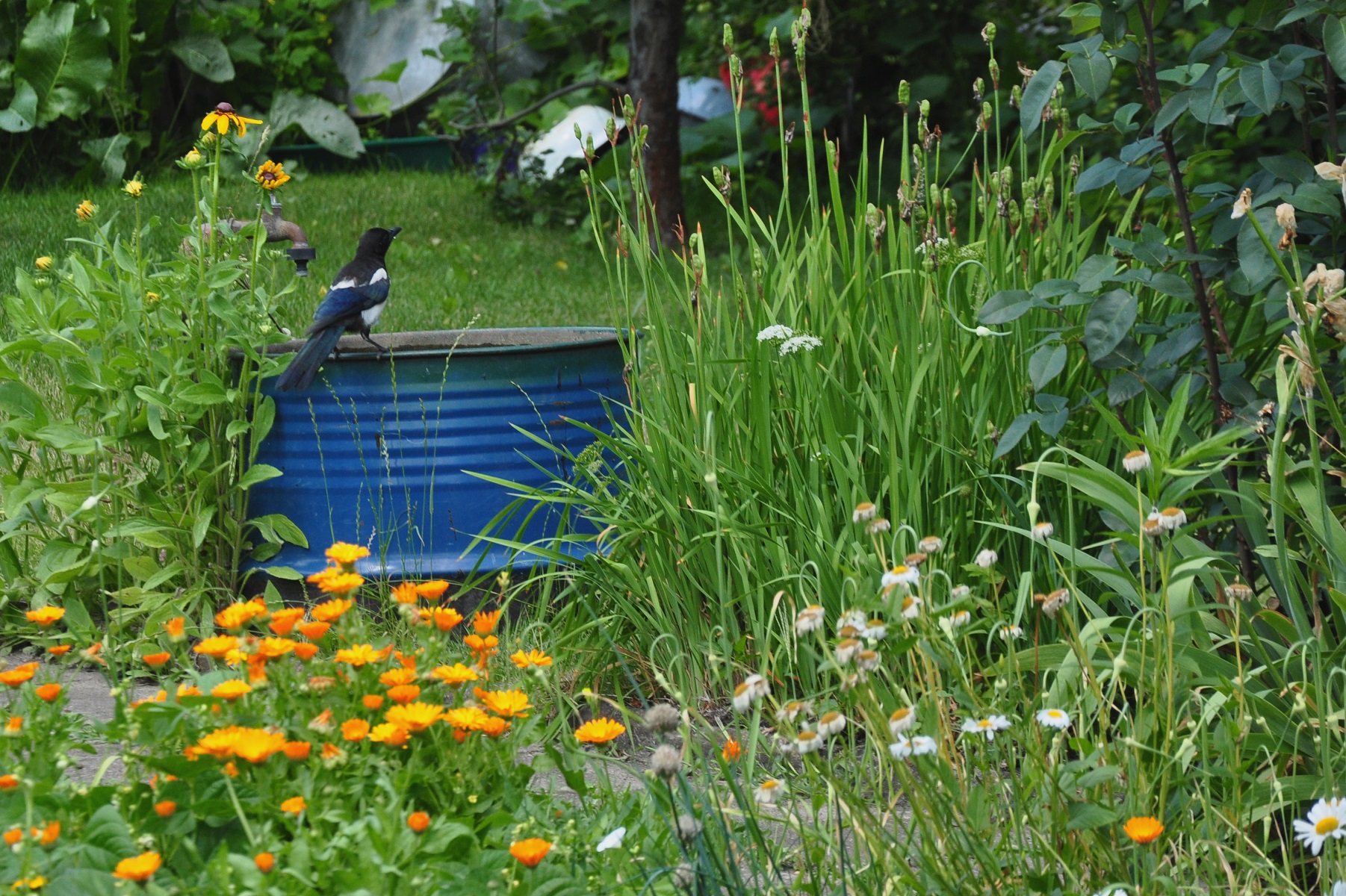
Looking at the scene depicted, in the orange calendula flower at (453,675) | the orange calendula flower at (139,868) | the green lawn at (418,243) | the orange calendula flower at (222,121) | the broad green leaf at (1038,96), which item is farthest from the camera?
the green lawn at (418,243)

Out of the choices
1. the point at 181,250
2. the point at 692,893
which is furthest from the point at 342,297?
the point at 692,893

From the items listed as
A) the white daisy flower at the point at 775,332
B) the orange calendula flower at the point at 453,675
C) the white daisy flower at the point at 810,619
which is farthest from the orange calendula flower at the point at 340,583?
the white daisy flower at the point at 775,332

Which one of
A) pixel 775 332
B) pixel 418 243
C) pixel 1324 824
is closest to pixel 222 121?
pixel 775 332

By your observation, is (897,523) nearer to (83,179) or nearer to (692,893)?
(692,893)

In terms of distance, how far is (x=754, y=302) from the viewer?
235cm

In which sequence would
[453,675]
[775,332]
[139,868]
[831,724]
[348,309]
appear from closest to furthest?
1. [139,868]
2. [831,724]
3. [453,675]
4. [775,332]
5. [348,309]

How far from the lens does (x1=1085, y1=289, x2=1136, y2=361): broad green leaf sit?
1841 millimetres

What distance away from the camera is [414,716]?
1.21m

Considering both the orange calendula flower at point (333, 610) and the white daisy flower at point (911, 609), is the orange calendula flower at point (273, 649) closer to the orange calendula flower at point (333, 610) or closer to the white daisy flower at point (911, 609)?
the orange calendula flower at point (333, 610)

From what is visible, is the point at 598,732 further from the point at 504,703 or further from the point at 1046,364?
the point at 1046,364

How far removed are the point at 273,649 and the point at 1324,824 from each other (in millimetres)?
996

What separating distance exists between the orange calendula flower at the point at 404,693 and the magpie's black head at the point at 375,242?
6.11 ft

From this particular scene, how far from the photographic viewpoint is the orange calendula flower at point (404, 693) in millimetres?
1248

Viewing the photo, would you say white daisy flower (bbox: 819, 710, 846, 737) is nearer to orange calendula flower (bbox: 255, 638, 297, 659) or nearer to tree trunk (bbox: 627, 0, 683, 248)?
orange calendula flower (bbox: 255, 638, 297, 659)
